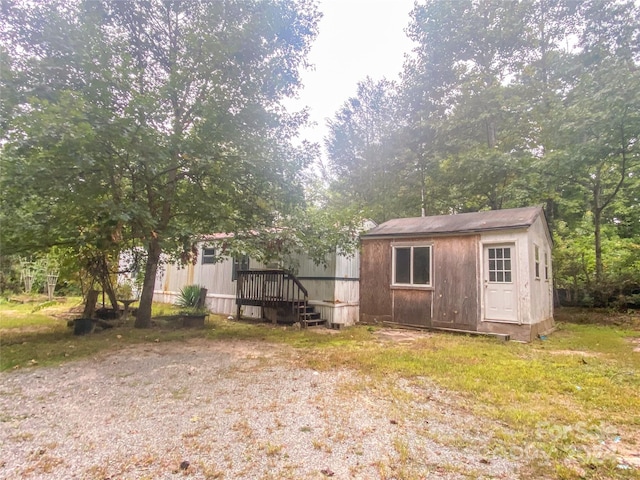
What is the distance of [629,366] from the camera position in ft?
17.9

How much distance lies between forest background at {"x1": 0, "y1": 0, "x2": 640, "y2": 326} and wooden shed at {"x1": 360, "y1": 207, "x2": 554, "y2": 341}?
1.62 metres

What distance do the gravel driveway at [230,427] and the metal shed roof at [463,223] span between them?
5.15 metres

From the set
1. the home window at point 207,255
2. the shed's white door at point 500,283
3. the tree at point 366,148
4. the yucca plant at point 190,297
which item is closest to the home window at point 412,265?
the shed's white door at point 500,283

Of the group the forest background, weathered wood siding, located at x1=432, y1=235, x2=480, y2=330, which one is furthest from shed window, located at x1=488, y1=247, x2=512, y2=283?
the forest background

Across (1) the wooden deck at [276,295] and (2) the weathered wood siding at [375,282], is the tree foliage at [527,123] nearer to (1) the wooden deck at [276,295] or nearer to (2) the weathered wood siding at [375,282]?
(2) the weathered wood siding at [375,282]

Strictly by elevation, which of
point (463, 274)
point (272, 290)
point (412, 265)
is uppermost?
point (412, 265)

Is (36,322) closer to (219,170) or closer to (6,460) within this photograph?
(219,170)

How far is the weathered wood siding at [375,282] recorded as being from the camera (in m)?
9.73

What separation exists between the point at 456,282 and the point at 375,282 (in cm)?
230

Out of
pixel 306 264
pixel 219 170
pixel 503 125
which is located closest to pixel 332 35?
pixel 219 170

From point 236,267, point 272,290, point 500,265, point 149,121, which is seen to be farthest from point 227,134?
point 500,265

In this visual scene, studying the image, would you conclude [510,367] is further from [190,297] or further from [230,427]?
[190,297]

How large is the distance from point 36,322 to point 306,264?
729 centimetres

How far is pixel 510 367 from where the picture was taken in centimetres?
526
